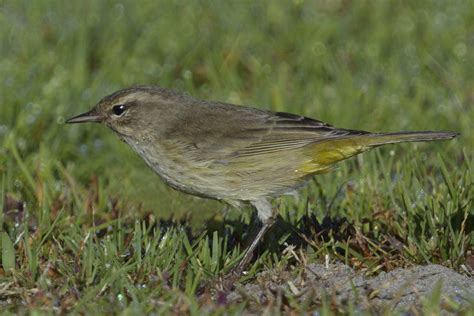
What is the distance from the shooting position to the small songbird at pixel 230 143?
562 cm

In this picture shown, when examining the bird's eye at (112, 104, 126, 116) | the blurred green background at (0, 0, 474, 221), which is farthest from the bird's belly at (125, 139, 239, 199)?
the blurred green background at (0, 0, 474, 221)

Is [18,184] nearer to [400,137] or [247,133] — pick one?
[247,133]

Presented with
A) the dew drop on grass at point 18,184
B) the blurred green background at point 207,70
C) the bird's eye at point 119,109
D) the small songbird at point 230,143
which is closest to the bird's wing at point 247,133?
the small songbird at point 230,143

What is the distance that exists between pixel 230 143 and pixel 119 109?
0.71 m

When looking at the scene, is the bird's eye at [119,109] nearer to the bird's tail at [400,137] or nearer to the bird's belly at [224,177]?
the bird's belly at [224,177]

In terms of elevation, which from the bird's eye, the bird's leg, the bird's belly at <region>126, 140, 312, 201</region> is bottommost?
the bird's leg

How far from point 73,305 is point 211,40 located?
4.68 metres

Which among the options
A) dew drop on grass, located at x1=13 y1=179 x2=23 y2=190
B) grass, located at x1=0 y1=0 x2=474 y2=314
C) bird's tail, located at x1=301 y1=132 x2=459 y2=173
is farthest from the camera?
dew drop on grass, located at x1=13 y1=179 x2=23 y2=190

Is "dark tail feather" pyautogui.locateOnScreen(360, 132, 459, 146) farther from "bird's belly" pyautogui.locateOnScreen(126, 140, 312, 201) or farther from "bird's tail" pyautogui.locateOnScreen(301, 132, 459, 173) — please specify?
"bird's belly" pyautogui.locateOnScreen(126, 140, 312, 201)

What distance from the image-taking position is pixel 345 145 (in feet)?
18.5

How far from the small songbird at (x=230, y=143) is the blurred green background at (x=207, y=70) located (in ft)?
2.12

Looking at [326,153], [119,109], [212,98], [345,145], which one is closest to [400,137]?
[345,145]

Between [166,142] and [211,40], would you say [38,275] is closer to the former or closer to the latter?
[166,142]

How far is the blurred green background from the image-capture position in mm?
6832
